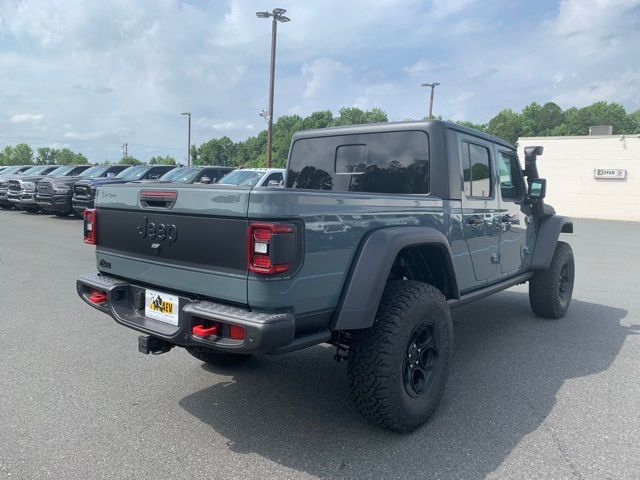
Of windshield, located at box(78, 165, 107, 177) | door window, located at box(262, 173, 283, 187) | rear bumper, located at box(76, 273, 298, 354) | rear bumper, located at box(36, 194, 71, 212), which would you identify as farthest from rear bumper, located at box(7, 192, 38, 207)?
rear bumper, located at box(76, 273, 298, 354)

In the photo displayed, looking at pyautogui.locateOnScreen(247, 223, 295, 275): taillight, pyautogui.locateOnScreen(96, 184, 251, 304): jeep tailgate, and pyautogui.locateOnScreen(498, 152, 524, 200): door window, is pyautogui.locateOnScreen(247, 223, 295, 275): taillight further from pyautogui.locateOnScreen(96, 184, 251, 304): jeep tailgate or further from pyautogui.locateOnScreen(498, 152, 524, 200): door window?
pyautogui.locateOnScreen(498, 152, 524, 200): door window

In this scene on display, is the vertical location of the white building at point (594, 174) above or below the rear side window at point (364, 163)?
above

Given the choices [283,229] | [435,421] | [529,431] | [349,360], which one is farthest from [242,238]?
[529,431]

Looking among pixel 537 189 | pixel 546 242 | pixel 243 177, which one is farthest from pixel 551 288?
pixel 243 177

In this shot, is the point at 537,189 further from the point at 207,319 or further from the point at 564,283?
the point at 207,319

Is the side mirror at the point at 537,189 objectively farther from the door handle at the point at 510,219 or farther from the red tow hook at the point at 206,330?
the red tow hook at the point at 206,330

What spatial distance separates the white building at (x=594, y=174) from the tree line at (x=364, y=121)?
46.2 metres

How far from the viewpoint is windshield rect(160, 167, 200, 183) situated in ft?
49.2

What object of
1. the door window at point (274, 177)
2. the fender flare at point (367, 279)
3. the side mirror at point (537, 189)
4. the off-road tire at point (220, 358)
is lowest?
the off-road tire at point (220, 358)

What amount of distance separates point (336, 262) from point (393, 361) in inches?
26.5

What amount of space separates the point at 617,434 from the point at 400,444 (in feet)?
4.54

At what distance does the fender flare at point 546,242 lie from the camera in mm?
5340

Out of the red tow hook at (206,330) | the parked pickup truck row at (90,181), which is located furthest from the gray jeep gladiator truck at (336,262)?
the parked pickup truck row at (90,181)

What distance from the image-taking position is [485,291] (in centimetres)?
428
